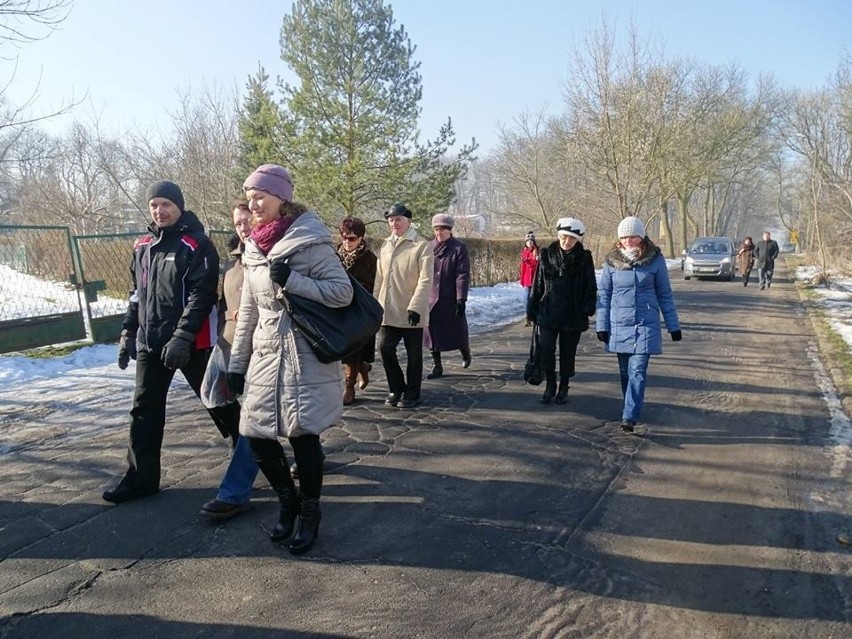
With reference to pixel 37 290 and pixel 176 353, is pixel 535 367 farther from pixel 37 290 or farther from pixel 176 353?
pixel 37 290

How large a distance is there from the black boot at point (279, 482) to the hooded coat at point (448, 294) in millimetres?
3831

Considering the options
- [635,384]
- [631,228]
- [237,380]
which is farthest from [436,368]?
[237,380]

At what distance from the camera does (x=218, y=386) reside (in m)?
3.60

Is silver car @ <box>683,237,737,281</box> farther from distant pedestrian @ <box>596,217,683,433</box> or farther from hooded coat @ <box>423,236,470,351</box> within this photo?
distant pedestrian @ <box>596,217,683,433</box>

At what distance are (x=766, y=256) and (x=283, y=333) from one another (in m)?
20.1

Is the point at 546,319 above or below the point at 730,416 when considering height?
above

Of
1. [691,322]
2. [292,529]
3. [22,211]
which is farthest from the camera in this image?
[22,211]

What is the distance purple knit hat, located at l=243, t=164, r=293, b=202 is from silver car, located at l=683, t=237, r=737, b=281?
2380 cm

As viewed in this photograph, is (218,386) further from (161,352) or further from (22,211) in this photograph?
(22,211)

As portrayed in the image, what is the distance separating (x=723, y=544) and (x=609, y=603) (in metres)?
0.99

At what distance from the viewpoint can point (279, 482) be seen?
3275mm

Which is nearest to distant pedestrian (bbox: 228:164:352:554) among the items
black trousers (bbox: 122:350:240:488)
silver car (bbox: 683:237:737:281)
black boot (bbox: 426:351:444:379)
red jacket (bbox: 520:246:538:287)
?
black trousers (bbox: 122:350:240:488)

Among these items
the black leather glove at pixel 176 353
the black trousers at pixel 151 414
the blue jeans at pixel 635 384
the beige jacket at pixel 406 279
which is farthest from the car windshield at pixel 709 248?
the black leather glove at pixel 176 353

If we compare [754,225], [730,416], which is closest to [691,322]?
[730,416]
